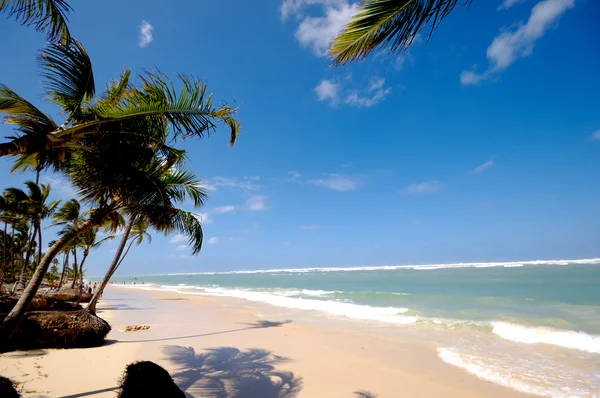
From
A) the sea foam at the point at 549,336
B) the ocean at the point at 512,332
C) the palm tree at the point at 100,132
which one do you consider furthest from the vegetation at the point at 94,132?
the sea foam at the point at 549,336

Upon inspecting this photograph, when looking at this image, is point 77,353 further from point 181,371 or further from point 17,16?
point 17,16

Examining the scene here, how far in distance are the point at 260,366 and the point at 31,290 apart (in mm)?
4687

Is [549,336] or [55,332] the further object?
[549,336]

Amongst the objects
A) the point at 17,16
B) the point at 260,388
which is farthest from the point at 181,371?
the point at 17,16

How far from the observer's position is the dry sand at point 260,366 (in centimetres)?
544

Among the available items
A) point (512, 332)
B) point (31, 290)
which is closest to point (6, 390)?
point (31, 290)

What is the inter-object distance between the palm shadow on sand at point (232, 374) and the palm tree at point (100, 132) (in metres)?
3.21

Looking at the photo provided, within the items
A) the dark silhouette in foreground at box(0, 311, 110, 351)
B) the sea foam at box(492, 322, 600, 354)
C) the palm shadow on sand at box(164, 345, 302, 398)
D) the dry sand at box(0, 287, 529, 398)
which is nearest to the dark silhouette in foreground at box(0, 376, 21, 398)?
the dry sand at box(0, 287, 529, 398)

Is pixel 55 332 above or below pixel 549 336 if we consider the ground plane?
above

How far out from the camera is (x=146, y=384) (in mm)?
3854

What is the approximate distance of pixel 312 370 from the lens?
670cm

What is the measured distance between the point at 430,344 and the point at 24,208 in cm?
Result: 2413

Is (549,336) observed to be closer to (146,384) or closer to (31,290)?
(146,384)

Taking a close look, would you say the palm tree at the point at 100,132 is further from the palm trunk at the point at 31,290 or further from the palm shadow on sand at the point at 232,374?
the palm shadow on sand at the point at 232,374
